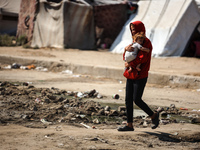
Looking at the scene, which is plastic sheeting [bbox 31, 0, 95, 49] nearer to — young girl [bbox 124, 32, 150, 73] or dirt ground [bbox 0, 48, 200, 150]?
dirt ground [bbox 0, 48, 200, 150]

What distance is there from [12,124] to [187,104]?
3.47m

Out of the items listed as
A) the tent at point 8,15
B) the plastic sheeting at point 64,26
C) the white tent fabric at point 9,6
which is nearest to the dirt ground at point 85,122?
the plastic sheeting at point 64,26

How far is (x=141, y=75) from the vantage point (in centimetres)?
386

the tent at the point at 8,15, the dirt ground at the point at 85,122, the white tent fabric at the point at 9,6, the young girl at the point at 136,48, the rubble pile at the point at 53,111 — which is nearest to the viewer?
the dirt ground at the point at 85,122

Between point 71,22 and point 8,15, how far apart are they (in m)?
8.82

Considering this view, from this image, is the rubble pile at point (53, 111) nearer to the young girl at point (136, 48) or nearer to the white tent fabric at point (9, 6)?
the young girl at point (136, 48)

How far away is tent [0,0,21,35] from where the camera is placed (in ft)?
73.2

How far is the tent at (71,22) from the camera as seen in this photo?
1553cm

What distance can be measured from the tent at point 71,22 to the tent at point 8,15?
5420 millimetres

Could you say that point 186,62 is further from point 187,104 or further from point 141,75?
point 141,75

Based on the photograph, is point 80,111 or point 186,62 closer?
point 80,111

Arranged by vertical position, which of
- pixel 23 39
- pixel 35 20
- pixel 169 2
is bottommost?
pixel 23 39

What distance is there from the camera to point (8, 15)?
74.2 feet

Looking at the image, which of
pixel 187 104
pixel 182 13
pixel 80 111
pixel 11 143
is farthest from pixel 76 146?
pixel 182 13
